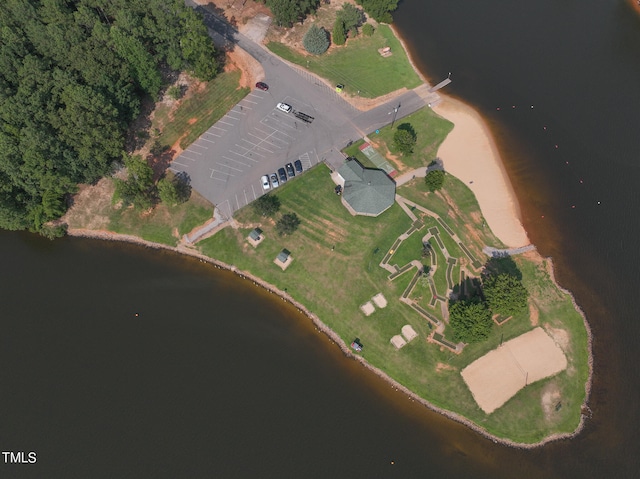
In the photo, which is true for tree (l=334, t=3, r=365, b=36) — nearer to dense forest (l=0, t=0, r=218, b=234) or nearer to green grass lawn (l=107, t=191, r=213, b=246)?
dense forest (l=0, t=0, r=218, b=234)

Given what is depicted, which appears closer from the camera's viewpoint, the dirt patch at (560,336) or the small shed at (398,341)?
the small shed at (398,341)

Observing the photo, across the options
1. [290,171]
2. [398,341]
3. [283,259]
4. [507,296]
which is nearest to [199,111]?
[290,171]

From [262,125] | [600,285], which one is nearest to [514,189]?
[600,285]

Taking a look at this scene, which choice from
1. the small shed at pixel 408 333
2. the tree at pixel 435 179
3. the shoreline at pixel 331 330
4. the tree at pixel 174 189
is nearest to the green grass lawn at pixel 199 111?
the tree at pixel 174 189

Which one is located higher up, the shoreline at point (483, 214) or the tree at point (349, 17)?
the tree at point (349, 17)

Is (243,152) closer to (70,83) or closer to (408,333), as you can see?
(70,83)

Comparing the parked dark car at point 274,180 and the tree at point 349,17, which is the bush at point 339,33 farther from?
the parked dark car at point 274,180

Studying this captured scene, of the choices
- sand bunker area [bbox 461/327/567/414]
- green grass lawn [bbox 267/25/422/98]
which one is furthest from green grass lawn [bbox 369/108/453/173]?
sand bunker area [bbox 461/327/567/414]
